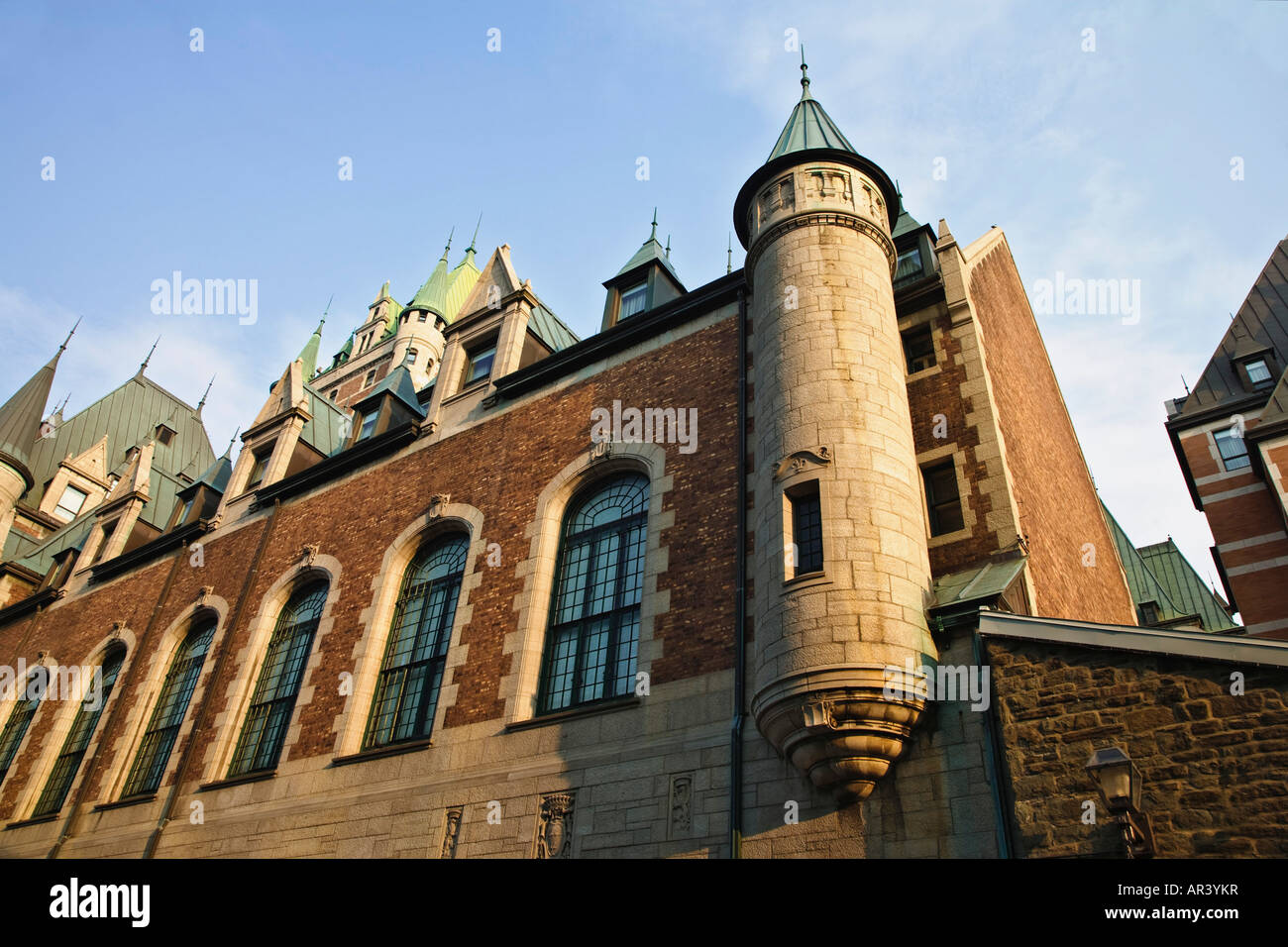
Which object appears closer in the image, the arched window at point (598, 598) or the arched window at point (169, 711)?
the arched window at point (598, 598)

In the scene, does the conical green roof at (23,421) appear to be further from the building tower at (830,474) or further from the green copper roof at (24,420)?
the building tower at (830,474)

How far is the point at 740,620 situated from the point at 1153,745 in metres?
5.12

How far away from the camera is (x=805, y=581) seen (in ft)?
36.6

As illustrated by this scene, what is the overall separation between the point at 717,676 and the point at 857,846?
299 centimetres

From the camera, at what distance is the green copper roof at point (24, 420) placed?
124ft

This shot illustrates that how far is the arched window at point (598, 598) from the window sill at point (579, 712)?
441mm

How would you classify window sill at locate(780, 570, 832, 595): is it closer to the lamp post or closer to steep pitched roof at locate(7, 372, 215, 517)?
the lamp post

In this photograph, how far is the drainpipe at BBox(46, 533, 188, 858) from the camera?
797 inches

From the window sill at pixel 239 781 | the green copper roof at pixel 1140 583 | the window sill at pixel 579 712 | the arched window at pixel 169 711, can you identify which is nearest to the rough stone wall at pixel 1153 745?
the window sill at pixel 579 712

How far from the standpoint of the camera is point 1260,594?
98.2 feet

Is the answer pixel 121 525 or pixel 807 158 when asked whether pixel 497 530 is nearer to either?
pixel 807 158

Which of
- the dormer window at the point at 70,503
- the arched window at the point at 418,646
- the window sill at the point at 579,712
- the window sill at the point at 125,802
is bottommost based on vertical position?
the window sill at the point at 125,802

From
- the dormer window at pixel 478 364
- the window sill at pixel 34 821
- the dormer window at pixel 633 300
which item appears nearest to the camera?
the dormer window at pixel 633 300

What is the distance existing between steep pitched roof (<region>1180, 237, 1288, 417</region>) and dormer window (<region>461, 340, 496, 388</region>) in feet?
87.8
